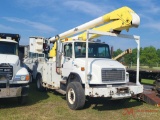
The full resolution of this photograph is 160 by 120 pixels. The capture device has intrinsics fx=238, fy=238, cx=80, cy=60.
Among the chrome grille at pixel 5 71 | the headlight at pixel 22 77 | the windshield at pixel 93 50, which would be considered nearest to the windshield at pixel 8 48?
the chrome grille at pixel 5 71

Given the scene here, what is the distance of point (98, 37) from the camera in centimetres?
1093

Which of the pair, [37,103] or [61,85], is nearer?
[37,103]

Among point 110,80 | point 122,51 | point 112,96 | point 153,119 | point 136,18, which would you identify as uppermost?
point 136,18

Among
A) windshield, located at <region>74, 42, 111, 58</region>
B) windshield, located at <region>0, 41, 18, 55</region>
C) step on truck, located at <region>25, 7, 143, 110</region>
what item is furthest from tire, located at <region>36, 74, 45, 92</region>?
windshield, located at <region>74, 42, 111, 58</region>

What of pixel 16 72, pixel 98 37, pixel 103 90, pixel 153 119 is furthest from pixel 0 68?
pixel 153 119

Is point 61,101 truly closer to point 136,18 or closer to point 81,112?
point 81,112

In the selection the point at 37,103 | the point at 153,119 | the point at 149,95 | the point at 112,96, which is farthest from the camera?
the point at 149,95

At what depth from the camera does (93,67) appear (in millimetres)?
8617

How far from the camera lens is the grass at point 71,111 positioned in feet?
25.5

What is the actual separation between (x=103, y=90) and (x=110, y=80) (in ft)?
2.33

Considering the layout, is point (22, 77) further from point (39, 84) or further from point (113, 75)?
point (39, 84)

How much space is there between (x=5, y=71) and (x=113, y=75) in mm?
3896

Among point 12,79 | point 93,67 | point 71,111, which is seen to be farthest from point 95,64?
point 12,79

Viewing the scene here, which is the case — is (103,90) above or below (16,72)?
below
